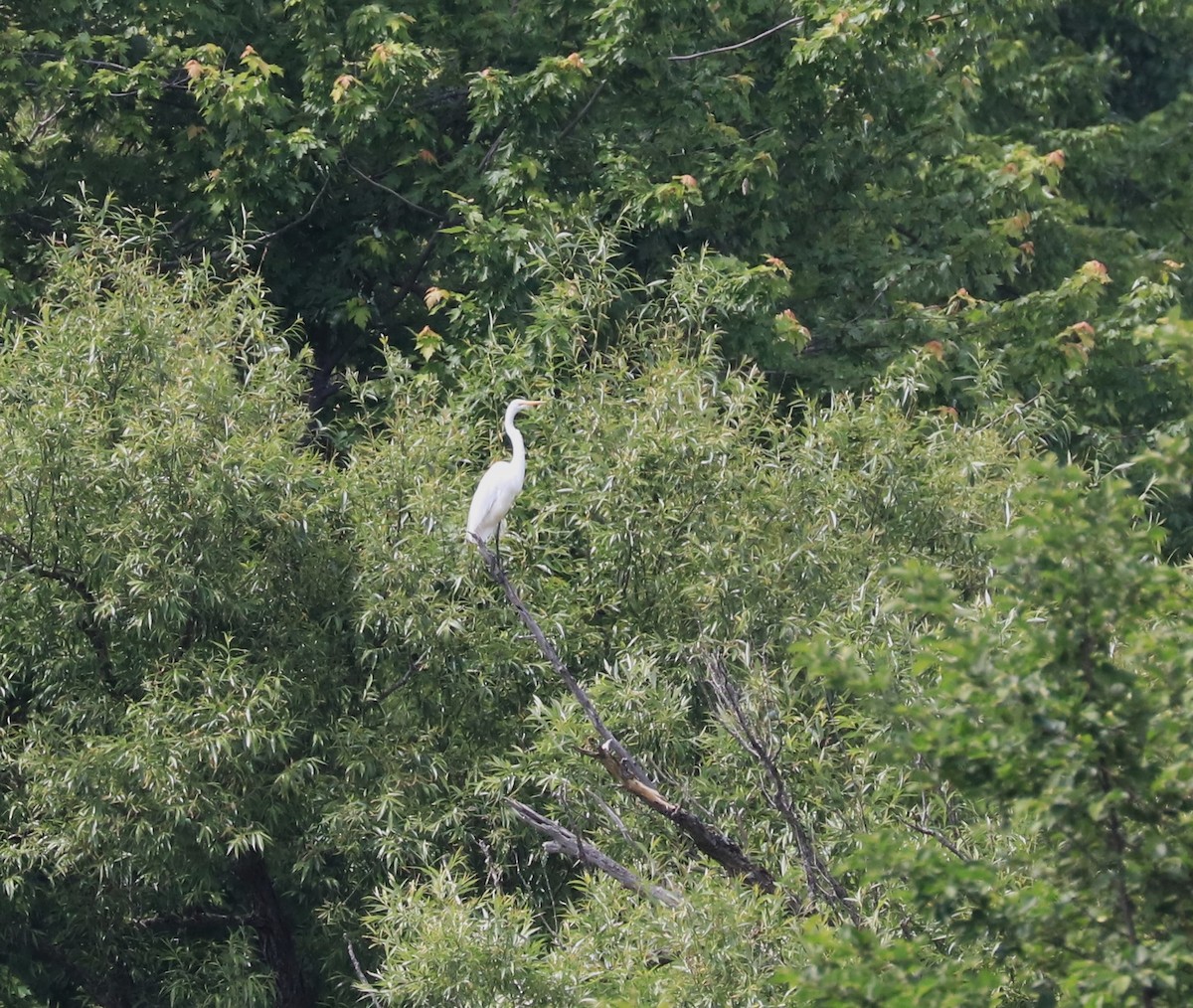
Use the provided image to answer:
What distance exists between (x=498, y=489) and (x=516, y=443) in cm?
25

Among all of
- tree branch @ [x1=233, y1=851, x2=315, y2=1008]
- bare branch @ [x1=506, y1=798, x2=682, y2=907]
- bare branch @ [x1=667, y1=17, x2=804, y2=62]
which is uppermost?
bare branch @ [x1=667, y1=17, x2=804, y2=62]

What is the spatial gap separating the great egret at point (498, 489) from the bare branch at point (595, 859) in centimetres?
161

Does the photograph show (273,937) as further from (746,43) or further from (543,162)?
(746,43)

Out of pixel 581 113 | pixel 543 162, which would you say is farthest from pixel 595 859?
pixel 581 113

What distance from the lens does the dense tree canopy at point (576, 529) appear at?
12.7 ft

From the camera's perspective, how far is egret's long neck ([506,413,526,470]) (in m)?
7.47

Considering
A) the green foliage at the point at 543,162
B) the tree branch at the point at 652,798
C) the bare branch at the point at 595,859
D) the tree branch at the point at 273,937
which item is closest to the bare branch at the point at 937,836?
the tree branch at the point at 652,798

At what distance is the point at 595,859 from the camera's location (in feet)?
18.1

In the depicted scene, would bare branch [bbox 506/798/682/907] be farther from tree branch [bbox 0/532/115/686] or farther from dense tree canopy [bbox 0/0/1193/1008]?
tree branch [bbox 0/532/115/686]

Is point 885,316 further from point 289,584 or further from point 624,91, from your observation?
point 289,584

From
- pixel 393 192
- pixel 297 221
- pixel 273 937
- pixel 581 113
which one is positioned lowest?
pixel 273 937

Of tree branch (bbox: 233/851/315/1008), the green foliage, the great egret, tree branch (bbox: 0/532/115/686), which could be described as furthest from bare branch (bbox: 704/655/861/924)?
the green foliage

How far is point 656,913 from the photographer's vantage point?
529 cm

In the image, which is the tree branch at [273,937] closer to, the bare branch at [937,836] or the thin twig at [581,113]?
the bare branch at [937,836]
